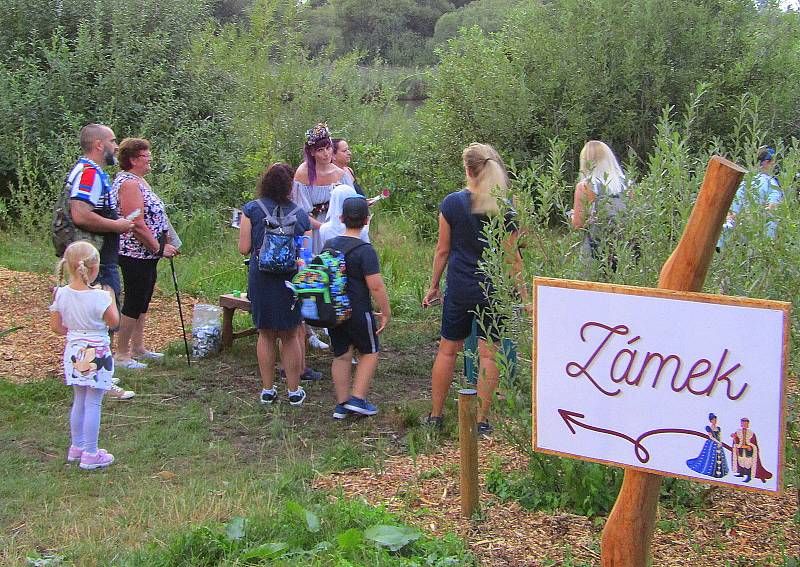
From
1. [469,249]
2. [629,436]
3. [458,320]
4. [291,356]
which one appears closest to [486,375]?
[458,320]

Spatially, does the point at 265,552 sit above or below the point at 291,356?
below

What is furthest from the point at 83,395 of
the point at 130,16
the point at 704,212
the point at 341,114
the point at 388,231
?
the point at 341,114

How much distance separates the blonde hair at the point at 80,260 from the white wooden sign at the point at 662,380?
125 inches

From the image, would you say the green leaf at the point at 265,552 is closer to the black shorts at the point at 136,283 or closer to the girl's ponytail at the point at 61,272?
the girl's ponytail at the point at 61,272

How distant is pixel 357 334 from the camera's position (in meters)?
6.07

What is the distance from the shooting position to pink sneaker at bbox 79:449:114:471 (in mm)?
5254

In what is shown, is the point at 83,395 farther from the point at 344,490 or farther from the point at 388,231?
the point at 388,231

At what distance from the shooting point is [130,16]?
535 inches

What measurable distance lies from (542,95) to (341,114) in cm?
565

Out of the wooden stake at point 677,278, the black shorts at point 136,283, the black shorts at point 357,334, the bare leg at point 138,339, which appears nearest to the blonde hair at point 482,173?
the black shorts at point 357,334

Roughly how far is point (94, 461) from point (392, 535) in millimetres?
2320

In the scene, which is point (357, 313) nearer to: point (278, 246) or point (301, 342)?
point (278, 246)

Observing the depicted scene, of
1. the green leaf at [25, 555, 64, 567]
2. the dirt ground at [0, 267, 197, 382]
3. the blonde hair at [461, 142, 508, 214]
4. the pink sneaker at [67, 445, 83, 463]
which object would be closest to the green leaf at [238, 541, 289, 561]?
the green leaf at [25, 555, 64, 567]

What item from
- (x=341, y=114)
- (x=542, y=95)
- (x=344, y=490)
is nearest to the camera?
(x=344, y=490)
